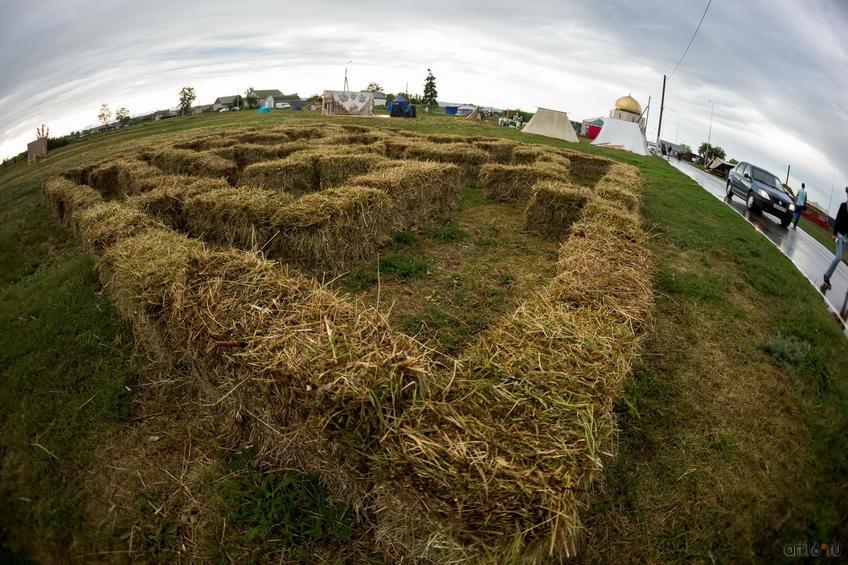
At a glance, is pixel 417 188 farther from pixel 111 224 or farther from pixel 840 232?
pixel 840 232

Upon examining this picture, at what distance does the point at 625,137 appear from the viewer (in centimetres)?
3562

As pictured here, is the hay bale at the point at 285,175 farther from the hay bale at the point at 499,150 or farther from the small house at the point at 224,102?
the small house at the point at 224,102

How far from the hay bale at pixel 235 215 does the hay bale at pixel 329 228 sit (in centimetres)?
26

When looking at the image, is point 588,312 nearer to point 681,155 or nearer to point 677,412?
point 677,412

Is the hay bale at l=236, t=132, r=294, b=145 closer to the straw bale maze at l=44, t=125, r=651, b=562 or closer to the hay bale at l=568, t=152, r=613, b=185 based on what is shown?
the straw bale maze at l=44, t=125, r=651, b=562

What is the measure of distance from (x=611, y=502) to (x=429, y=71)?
3704 inches

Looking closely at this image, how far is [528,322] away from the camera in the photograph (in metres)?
3.84

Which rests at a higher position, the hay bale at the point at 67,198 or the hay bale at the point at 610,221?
the hay bale at the point at 67,198

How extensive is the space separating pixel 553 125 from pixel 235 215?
34.7m

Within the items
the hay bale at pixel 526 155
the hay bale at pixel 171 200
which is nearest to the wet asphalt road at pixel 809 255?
the hay bale at pixel 526 155

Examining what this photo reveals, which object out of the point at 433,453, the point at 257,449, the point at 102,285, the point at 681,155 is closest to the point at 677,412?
the point at 433,453

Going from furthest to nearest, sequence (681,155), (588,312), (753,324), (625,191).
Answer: (681,155), (625,191), (753,324), (588,312)

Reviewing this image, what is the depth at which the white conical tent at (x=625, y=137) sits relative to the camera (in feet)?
116

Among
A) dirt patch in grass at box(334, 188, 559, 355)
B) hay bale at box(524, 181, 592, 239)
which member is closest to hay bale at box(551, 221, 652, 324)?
dirt patch in grass at box(334, 188, 559, 355)
